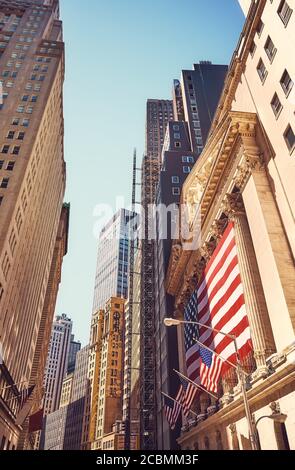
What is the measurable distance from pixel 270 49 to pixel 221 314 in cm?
2324

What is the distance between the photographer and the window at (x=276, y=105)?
28.1 m

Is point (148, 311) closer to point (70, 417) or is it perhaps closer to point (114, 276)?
point (114, 276)

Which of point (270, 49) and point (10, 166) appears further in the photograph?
point (10, 166)

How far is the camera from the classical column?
2456 cm

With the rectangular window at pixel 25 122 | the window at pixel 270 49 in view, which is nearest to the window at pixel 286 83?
the window at pixel 270 49

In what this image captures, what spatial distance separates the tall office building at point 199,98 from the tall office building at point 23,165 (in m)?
34.1

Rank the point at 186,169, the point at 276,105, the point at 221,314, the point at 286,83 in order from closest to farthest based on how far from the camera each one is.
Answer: the point at 286,83
the point at 276,105
the point at 221,314
the point at 186,169

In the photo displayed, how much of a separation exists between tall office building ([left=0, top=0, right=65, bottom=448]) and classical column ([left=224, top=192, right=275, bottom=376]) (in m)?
30.5

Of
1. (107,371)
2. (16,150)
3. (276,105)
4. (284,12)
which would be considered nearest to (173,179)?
(16,150)

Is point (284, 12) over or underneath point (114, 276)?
underneath

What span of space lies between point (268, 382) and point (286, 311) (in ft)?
14.7

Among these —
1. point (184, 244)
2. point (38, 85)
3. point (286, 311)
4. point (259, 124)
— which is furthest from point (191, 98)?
point (286, 311)

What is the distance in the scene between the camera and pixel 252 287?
1074 inches
